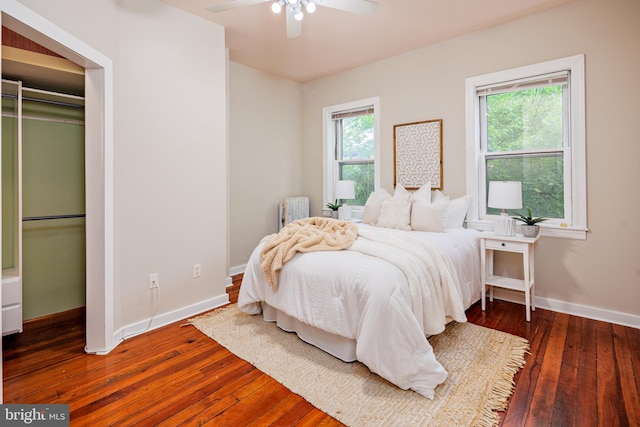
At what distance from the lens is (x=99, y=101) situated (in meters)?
2.33

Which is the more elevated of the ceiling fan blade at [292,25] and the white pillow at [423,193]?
the ceiling fan blade at [292,25]

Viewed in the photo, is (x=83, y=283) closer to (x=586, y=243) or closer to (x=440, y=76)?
(x=440, y=76)

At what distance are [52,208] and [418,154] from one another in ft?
12.3

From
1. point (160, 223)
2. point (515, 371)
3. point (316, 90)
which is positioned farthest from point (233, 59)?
point (515, 371)

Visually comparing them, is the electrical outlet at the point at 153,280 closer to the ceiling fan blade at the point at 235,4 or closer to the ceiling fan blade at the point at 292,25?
the ceiling fan blade at the point at 235,4

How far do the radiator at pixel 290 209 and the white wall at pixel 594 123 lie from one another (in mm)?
2179

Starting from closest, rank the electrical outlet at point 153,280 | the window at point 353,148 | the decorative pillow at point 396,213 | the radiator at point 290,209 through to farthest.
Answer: the electrical outlet at point 153,280
the decorative pillow at point 396,213
the window at point 353,148
the radiator at point 290,209

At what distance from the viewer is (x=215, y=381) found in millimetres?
2035

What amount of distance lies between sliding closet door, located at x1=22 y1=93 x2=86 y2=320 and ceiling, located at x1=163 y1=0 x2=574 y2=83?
1527 mm

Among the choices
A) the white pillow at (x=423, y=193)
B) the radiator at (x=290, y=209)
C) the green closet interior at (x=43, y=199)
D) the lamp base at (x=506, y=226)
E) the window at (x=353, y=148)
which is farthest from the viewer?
the radiator at (x=290, y=209)

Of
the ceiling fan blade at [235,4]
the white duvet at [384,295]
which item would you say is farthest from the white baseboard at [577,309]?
the ceiling fan blade at [235,4]

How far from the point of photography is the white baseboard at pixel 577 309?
2.71 metres

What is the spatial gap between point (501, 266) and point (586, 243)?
0.73m

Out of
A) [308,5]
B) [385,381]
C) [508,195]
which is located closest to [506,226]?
[508,195]
